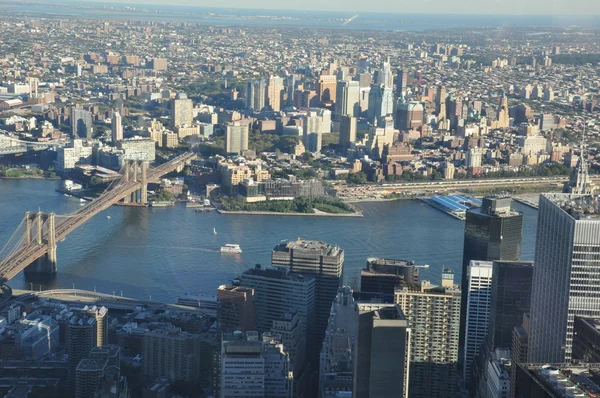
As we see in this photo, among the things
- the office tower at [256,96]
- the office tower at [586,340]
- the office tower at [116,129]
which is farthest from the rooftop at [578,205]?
the office tower at [256,96]

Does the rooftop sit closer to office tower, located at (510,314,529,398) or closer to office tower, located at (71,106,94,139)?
office tower, located at (510,314,529,398)

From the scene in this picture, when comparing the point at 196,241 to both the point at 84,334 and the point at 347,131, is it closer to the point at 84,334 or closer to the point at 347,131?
the point at 84,334

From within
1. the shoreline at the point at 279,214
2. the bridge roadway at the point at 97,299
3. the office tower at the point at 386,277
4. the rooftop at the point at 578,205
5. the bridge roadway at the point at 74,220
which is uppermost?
the rooftop at the point at 578,205

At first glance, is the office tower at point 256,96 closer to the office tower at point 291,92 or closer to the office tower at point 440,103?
the office tower at point 291,92

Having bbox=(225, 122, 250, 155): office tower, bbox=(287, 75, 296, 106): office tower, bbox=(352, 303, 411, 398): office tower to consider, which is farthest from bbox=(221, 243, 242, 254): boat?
bbox=(287, 75, 296, 106): office tower

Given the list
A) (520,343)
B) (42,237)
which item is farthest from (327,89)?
(520,343)

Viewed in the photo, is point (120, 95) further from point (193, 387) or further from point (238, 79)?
point (193, 387)
